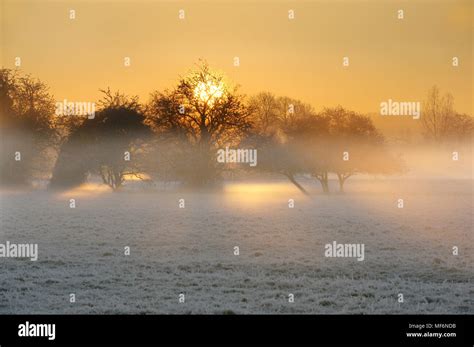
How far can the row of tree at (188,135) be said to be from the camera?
55625 millimetres

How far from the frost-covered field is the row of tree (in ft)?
69.4

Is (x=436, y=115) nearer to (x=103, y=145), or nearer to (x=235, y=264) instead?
(x=103, y=145)

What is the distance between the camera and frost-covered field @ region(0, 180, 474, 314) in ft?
47.4

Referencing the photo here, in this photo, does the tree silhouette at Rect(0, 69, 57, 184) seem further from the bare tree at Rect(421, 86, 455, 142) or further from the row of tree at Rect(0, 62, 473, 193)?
the bare tree at Rect(421, 86, 455, 142)

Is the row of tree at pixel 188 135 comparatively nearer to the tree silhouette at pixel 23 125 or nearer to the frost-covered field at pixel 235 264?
the tree silhouette at pixel 23 125

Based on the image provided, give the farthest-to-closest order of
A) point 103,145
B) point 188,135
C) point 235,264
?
point 103,145 < point 188,135 < point 235,264

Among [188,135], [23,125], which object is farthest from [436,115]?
[23,125]

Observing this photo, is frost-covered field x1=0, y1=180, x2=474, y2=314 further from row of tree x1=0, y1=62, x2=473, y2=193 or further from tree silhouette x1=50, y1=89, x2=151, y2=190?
tree silhouette x1=50, y1=89, x2=151, y2=190

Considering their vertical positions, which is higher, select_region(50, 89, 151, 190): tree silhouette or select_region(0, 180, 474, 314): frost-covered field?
select_region(50, 89, 151, 190): tree silhouette

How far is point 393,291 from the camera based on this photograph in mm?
15398

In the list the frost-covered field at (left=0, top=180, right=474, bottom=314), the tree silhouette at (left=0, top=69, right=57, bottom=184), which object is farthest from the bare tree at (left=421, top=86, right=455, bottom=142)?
the tree silhouette at (left=0, top=69, right=57, bottom=184)

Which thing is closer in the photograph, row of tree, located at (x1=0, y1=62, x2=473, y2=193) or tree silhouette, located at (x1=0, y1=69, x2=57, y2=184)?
row of tree, located at (x1=0, y1=62, x2=473, y2=193)

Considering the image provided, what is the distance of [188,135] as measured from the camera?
186ft

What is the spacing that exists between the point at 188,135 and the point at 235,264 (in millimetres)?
38356
